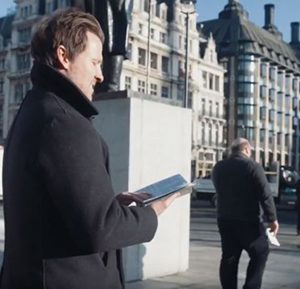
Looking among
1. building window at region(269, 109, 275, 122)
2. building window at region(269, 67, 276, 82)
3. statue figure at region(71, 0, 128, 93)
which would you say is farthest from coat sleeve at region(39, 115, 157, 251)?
building window at region(269, 67, 276, 82)

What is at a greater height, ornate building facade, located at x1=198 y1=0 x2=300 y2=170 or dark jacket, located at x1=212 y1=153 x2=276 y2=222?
ornate building facade, located at x1=198 y1=0 x2=300 y2=170

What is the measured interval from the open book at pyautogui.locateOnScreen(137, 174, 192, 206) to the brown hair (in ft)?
1.71

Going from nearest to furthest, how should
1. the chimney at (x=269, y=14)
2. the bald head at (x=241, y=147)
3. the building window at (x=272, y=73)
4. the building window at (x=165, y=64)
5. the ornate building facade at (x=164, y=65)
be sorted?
the bald head at (x=241, y=147) → the ornate building facade at (x=164, y=65) → the building window at (x=165, y=64) → the building window at (x=272, y=73) → the chimney at (x=269, y=14)

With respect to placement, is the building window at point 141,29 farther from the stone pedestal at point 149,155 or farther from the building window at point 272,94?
the stone pedestal at point 149,155

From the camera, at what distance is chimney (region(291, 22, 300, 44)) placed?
9681cm

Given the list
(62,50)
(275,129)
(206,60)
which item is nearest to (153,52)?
(206,60)

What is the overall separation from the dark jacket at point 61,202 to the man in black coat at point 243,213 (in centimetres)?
382

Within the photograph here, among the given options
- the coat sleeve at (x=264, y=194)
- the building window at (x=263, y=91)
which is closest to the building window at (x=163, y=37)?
the building window at (x=263, y=91)

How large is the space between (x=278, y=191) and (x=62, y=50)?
100 ft

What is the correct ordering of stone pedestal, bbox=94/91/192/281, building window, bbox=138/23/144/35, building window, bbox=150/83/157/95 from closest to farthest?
stone pedestal, bbox=94/91/192/281
building window, bbox=138/23/144/35
building window, bbox=150/83/157/95

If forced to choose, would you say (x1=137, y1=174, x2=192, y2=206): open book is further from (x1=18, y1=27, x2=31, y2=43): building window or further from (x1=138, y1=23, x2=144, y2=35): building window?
(x1=18, y1=27, x2=31, y2=43): building window

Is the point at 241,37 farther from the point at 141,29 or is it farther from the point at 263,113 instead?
Answer: the point at 141,29

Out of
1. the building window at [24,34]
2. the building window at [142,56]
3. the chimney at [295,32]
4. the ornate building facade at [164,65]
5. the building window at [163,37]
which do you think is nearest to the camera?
the ornate building facade at [164,65]

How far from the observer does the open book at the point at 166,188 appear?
2.14 metres
